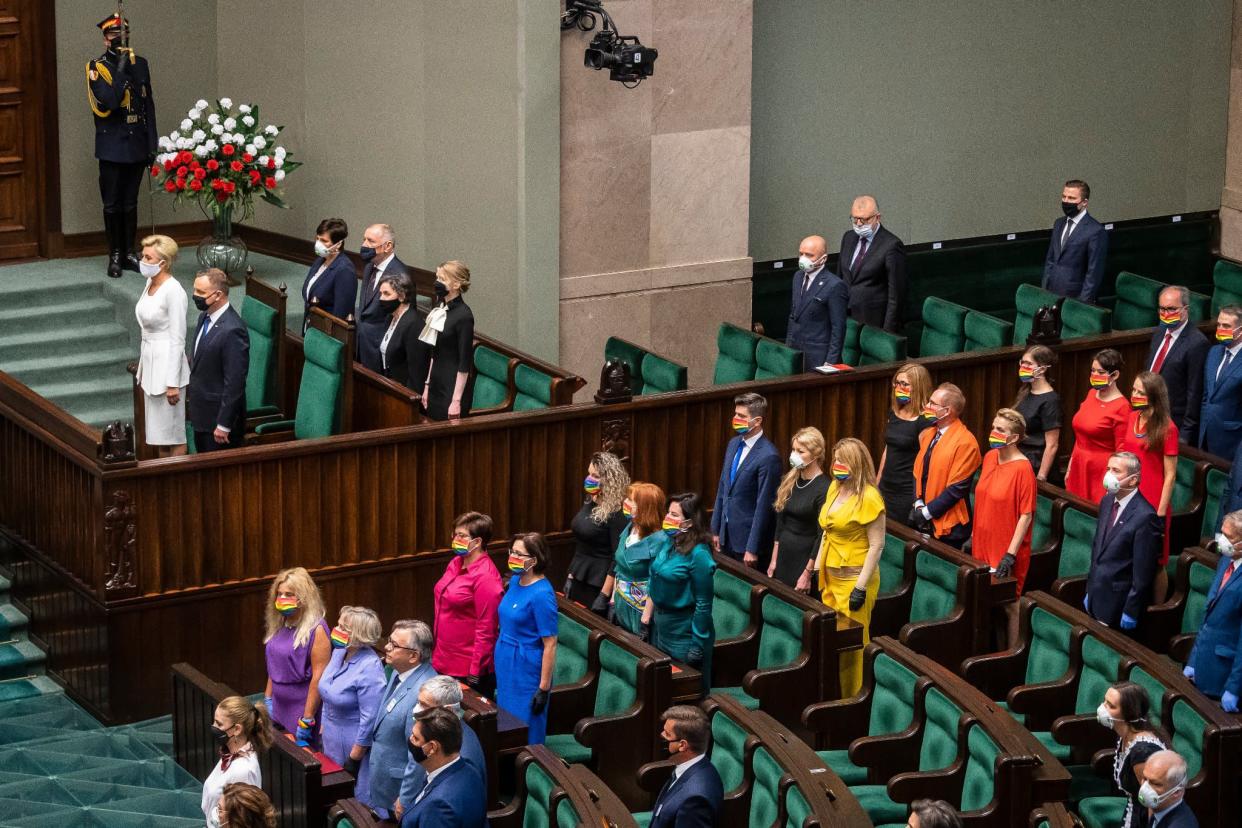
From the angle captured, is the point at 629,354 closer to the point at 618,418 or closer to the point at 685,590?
the point at 618,418

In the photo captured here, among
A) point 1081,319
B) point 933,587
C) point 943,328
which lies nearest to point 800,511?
point 933,587

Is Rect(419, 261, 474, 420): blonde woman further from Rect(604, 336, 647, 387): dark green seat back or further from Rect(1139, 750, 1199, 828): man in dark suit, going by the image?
Rect(1139, 750, 1199, 828): man in dark suit

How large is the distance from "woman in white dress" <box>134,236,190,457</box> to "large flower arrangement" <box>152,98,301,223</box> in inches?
94.2

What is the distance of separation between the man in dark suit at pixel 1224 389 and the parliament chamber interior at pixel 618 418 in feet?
0.08

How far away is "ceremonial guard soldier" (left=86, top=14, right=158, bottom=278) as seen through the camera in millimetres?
12070

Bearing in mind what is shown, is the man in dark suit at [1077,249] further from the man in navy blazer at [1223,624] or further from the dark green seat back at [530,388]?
the man in navy blazer at [1223,624]

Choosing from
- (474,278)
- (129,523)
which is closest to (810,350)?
(474,278)

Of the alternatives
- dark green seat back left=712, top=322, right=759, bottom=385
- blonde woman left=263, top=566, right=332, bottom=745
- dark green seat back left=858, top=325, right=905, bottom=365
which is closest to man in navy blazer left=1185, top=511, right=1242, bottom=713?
blonde woman left=263, top=566, right=332, bottom=745

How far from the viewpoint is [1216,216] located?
1543cm

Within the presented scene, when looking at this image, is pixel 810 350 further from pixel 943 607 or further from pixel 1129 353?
pixel 943 607

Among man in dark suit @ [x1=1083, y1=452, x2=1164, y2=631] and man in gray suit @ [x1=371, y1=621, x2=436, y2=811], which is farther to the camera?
man in dark suit @ [x1=1083, y1=452, x2=1164, y2=631]

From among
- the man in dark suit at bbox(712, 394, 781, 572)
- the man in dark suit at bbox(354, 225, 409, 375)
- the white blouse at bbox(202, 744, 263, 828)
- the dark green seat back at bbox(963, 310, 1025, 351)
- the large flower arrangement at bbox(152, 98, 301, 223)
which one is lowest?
the white blouse at bbox(202, 744, 263, 828)

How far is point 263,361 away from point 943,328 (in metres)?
3.95

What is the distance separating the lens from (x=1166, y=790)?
6.30m
